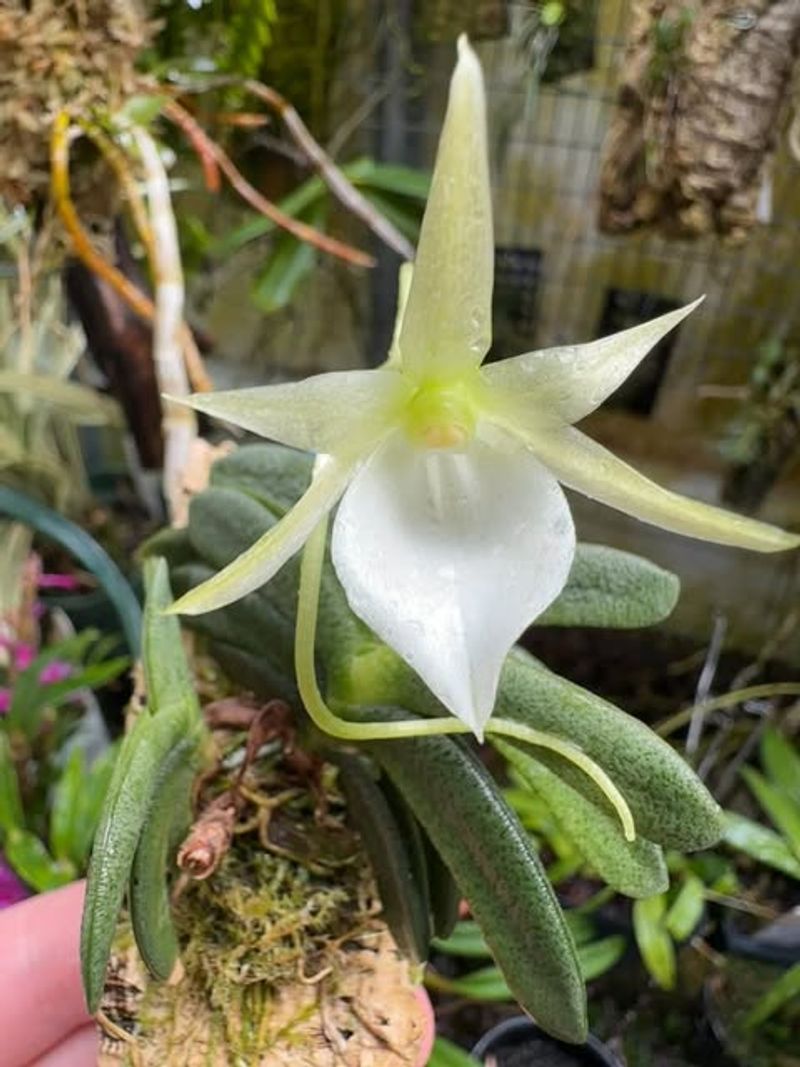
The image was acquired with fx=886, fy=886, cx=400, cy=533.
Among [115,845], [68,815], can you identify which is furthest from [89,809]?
[115,845]

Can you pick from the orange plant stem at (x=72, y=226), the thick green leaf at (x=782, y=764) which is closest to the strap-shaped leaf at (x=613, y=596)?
the orange plant stem at (x=72, y=226)

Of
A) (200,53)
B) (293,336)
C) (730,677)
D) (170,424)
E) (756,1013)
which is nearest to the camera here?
(170,424)

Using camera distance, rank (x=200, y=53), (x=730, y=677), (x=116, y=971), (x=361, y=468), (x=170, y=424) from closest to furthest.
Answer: (x=361, y=468), (x=116, y=971), (x=170, y=424), (x=200, y=53), (x=730, y=677)

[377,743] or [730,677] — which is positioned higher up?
[377,743]

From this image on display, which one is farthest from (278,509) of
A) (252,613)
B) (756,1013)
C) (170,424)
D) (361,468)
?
(756,1013)

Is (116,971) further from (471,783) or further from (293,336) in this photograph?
(293,336)

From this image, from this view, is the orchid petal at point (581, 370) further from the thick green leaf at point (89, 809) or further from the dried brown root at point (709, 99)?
the dried brown root at point (709, 99)
